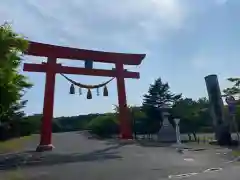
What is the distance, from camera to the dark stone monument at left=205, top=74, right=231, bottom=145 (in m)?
23.9

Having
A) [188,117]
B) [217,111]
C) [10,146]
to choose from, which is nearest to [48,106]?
[10,146]

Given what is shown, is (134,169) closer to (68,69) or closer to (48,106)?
(48,106)

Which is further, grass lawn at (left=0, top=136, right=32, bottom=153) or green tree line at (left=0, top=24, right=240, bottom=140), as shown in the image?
green tree line at (left=0, top=24, right=240, bottom=140)

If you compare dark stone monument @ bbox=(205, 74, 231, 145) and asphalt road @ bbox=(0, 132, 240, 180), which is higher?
dark stone monument @ bbox=(205, 74, 231, 145)

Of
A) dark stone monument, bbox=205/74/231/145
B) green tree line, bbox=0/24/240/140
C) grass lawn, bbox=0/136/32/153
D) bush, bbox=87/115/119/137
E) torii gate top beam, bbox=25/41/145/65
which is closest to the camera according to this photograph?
torii gate top beam, bbox=25/41/145/65

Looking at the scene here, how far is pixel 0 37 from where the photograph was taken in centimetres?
755

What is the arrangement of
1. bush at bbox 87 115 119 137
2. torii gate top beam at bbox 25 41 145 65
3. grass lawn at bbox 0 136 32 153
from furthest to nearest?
1. bush at bbox 87 115 119 137
2. grass lawn at bbox 0 136 32 153
3. torii gate top beam at bbox 25 41 145 65

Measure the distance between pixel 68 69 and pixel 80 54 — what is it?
4.42ft

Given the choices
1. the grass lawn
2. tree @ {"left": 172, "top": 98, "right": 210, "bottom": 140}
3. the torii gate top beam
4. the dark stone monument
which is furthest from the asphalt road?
tree @ {"left": 172, "top": 98, "right": 210, "bottom": 140}

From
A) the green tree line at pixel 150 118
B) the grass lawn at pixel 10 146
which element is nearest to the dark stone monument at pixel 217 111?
the green tree line at pixel 150 118

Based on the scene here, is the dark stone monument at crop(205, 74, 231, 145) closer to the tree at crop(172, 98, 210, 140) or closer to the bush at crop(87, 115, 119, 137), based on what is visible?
the tree at crop(172, 98, 210, 140)

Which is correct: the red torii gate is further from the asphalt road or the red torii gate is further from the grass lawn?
Answer: the asphalt road

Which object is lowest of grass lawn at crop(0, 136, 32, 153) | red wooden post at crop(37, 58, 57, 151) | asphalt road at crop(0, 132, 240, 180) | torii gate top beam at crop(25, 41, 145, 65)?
asphalt road at crop(0, 132, 240, 180)

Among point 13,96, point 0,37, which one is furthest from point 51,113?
point 0,37
